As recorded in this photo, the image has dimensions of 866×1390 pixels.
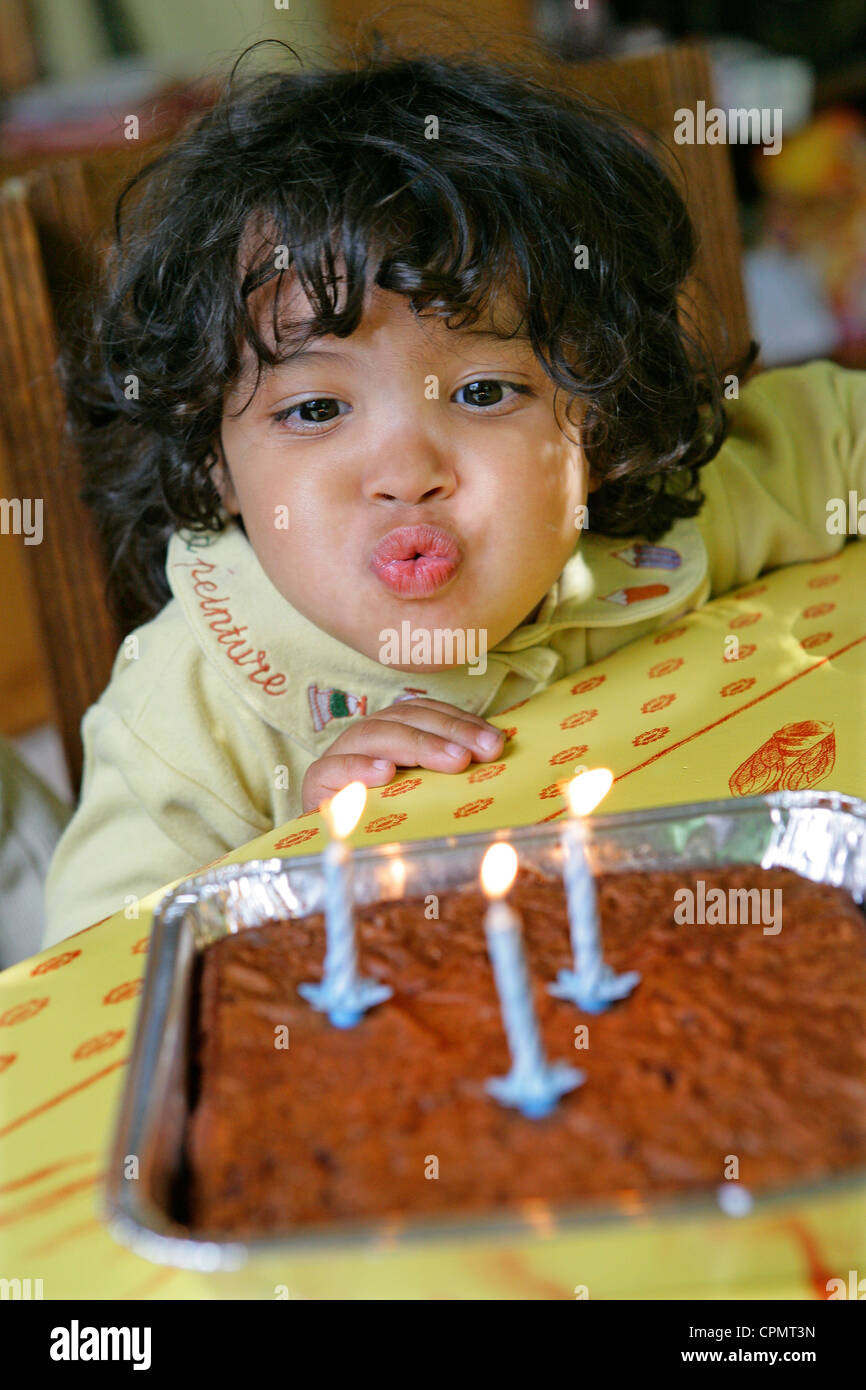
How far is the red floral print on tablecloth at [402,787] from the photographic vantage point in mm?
781

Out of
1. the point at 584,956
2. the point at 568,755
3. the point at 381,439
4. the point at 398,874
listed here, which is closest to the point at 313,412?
the point at 381,439

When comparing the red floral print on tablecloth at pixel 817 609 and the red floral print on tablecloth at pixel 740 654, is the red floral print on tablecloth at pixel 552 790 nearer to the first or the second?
the red floral print on tablecloth at pixel 740 654

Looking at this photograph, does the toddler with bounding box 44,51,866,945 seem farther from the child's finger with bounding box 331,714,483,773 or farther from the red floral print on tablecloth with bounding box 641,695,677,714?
the red floral print on tablecloth with bounding box 641,695,677,714

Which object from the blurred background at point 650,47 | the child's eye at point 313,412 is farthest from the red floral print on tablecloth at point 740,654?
the blurred background at point 650,47

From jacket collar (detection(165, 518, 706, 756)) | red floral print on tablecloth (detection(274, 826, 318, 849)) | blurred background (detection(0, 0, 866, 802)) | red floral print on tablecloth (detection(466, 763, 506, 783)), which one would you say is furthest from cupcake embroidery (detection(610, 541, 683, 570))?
blurred background (detection(0, 0, 866, 802))

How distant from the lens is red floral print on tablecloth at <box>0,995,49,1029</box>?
23.0 inches

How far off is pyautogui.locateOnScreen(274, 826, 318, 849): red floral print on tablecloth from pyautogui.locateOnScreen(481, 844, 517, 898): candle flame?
6.6 inches

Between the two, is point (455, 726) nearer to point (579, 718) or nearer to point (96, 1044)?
point (579, 718)

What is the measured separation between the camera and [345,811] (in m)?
0.64

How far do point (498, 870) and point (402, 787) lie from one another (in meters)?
0.26

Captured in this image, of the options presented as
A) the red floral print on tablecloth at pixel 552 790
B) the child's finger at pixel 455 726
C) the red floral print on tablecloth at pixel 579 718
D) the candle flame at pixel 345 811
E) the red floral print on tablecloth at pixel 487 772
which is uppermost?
the candle flame at pixel 345 811

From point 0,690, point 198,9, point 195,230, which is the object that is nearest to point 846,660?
point 195,230

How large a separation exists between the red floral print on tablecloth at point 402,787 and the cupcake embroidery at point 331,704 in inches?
7.9
